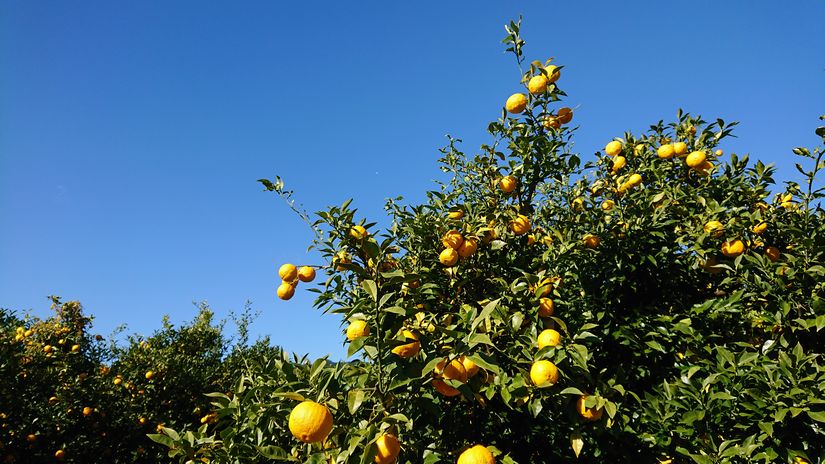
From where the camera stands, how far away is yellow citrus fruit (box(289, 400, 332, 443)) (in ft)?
4.81

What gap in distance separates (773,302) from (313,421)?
8.85 feet

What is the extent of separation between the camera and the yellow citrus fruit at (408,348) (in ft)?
5.52

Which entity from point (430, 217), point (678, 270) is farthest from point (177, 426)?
point (678, 270)

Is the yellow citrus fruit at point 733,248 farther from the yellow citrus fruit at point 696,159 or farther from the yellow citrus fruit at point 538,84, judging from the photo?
the yellow citrus fruit at point 538,84

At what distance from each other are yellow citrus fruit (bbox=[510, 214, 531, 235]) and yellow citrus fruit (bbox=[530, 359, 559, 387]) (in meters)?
1.19

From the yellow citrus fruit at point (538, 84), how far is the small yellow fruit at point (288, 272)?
2113 mm

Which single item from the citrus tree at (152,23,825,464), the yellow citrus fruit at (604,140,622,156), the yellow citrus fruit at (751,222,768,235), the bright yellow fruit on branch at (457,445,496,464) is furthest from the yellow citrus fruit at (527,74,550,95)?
the bright yellow fruit on branch at (457,445,496,464)

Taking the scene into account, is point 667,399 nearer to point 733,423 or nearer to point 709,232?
point 733,423

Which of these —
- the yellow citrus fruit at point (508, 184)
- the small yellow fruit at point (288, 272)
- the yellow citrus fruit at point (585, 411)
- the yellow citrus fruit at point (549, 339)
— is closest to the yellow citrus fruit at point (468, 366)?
the yellow citrus fruit at point (549, 339)

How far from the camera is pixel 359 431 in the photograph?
57.3 inches

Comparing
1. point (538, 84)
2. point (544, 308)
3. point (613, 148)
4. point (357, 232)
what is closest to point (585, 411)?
point (544, 308)

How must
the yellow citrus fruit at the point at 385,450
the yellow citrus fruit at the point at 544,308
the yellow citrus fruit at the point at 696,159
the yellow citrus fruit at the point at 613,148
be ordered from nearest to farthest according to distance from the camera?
1. the yellow citrus fruit at the point at 385,450
2. the yellow citrus fruit at the point at 544,308
3. the yellow citrus fruit at the point at 696,159
4. the yellow citrus fruit at the point at 613,148

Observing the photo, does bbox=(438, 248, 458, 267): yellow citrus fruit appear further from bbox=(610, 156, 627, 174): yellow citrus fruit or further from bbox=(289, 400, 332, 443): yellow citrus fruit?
bbox=(610, 156, 627, 174): yellow citrus fruit

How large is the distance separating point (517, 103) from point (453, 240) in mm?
1273
